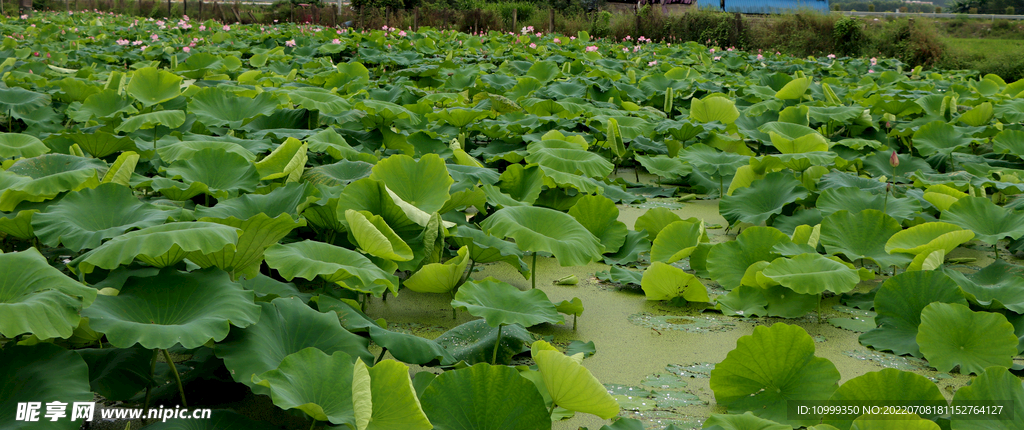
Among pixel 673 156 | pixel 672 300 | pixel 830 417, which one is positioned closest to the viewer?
pixel 830 417

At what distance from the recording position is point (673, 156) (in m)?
3.93

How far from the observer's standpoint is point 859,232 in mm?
2262

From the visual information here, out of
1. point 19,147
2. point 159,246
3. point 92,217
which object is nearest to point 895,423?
point 159,246

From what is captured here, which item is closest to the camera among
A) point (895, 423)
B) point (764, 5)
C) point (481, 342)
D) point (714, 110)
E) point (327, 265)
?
point (895, 423)

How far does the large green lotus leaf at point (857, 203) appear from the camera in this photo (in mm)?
2515

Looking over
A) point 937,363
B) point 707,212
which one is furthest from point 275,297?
point 707,212

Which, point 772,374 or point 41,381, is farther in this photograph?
point 772,374

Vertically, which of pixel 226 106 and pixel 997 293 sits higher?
pixel 226 106

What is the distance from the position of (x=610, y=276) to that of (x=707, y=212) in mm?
1137

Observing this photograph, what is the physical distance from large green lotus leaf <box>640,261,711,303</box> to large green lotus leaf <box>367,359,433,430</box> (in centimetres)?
103

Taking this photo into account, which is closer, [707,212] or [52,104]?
[707,212]

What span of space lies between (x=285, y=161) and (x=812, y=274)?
177 centimetres

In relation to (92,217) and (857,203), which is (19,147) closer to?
(92,217)

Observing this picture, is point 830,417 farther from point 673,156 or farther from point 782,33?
point 782,33
